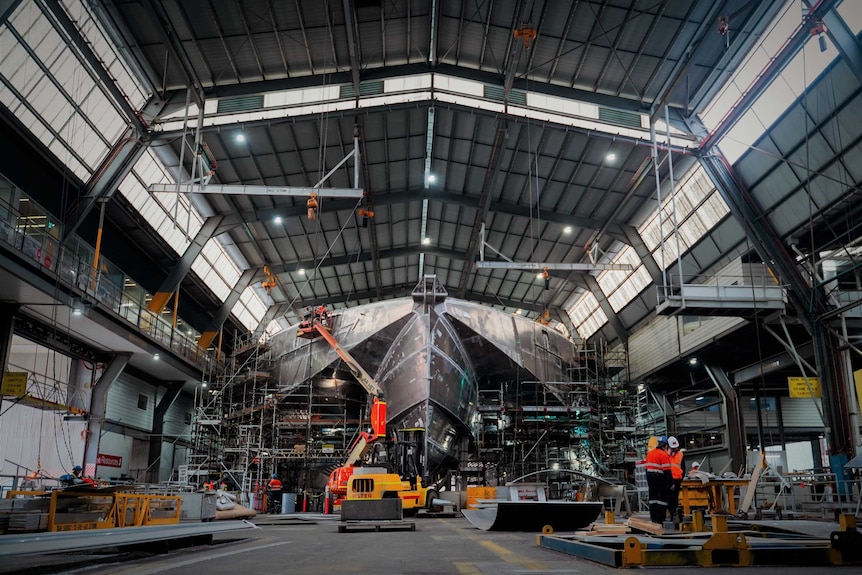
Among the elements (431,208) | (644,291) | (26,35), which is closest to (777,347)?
(644,291)

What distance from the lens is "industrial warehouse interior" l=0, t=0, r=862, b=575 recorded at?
16828mm

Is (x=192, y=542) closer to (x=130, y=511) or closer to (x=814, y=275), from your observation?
(x=130, y=511)

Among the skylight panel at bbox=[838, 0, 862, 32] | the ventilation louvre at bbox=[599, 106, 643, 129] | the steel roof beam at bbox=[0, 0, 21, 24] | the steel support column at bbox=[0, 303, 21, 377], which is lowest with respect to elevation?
the steel support column at bbox=[0, 303, 21, 377]

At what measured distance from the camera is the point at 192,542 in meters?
8.23

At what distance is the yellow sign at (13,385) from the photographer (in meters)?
17.5

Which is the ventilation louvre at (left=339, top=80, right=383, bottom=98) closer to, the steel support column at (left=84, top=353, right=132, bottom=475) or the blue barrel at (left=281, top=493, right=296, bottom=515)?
the steel support column at (left=84, top=353, right=132, bottom=475)

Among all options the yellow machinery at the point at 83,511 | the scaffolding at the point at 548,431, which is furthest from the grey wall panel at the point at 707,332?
the yellow machinery at the point at 83,511

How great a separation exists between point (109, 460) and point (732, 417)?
2486 cm

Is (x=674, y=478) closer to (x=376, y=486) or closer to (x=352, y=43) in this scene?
(x=376, y=486)

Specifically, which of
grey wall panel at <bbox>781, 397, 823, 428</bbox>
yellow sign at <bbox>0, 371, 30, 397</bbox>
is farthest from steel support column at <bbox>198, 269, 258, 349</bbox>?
grey wall panel at <bbox>781, 397, 823, 428</bbox>

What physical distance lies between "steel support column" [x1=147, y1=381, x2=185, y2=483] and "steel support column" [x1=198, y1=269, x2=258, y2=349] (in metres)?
2.25

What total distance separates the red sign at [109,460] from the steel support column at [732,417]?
79.3 feet

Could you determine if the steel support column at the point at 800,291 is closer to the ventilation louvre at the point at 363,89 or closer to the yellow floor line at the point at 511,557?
the ventilation louvre at the point at 363,89

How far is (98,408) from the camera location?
76.1 feet
